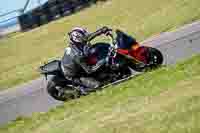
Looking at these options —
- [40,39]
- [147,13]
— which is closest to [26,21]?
[40,39]

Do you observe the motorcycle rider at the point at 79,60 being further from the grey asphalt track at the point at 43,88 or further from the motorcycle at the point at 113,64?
the grey asphalt track at the point at 43,88

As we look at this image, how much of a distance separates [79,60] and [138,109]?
182 inches

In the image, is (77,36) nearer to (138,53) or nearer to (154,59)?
(138,53)

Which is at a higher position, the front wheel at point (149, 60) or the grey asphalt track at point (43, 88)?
the front wheel at point (149, 60)

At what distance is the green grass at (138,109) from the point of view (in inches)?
305

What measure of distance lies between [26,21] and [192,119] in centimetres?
3560

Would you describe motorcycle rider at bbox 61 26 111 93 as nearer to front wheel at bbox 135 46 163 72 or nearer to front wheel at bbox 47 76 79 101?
front wheel at bbox 47 76 79 101

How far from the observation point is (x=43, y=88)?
16672 mm

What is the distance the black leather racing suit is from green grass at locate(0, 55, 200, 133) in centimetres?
96

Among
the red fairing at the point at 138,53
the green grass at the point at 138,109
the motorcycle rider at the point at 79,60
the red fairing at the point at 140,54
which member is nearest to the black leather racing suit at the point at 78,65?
the motorcycle rider at the point at 79,60

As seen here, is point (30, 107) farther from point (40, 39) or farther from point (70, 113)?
point (40, 39)

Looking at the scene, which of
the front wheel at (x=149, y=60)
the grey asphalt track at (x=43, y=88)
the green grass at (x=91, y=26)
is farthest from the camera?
the green grass at (x=91, y=26)

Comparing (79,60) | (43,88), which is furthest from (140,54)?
(43,88)

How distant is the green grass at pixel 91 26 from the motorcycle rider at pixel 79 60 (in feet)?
25.6
